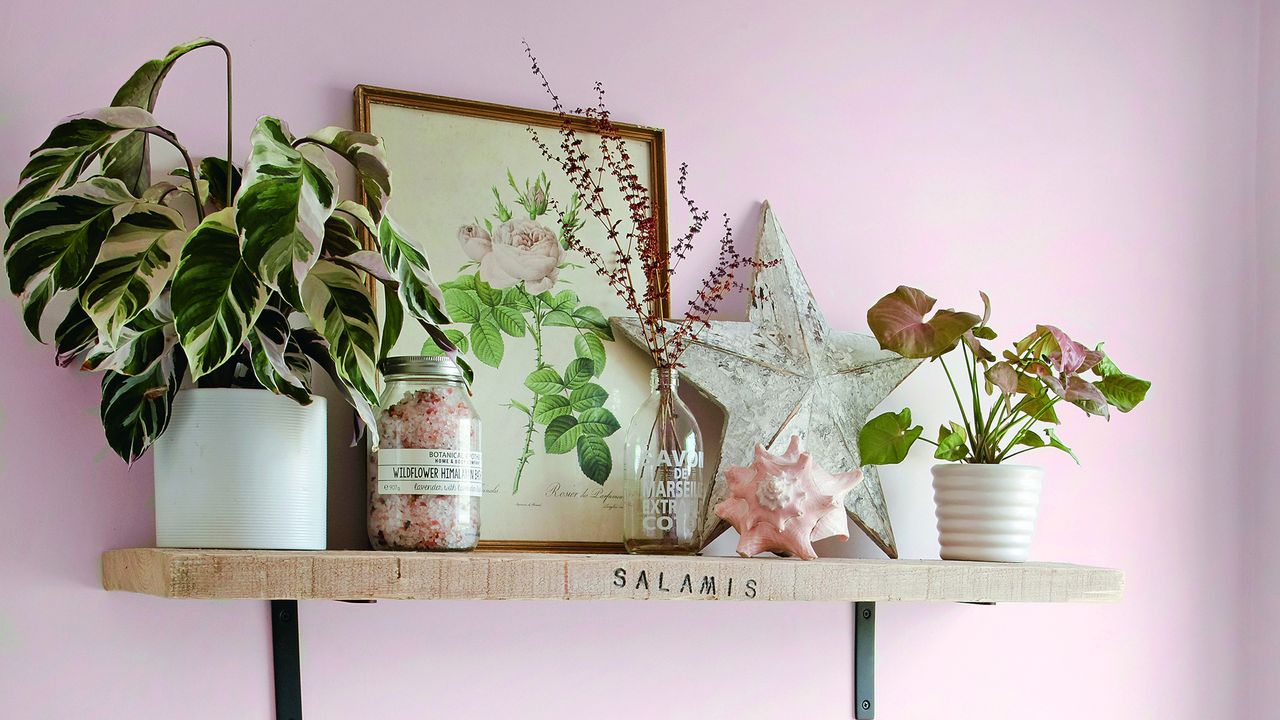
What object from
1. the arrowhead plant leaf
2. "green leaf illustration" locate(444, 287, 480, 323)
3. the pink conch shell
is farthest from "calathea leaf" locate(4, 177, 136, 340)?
the arrowhead plant leaf

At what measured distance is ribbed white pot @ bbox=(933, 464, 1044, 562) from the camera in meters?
1.22

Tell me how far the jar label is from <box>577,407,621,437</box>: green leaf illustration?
21cm

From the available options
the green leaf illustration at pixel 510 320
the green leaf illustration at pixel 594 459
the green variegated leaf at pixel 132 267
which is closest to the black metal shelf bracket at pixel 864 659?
the green leaf illustration at pixel 594 459

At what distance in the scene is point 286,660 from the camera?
104 centimetres

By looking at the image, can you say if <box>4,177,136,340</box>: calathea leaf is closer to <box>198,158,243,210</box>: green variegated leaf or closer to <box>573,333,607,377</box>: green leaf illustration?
<box>198,158,243,210</box>: green variegated leaf

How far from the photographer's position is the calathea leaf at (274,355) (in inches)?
34.9

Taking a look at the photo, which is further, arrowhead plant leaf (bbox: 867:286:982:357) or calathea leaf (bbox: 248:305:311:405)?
arrowhead plant leaf (bbox: 867:286:982:357)

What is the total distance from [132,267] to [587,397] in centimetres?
47

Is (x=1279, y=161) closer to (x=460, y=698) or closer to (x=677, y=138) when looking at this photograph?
(x=677, y=138)

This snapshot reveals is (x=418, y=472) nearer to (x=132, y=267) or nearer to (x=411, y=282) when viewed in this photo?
(x=411, y=282)

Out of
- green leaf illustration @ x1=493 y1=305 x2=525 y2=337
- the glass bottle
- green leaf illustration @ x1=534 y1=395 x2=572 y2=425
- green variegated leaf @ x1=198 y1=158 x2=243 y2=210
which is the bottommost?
the glass bottle

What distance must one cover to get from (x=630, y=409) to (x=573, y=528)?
14 centimetres

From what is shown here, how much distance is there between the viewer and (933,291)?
142 cm

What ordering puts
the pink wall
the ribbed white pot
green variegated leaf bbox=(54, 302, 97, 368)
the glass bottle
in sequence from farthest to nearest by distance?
the pink wall → the ribbed white pot → the glass bottle → green variegated leaf bbox=(54, 302, 97, 368)
